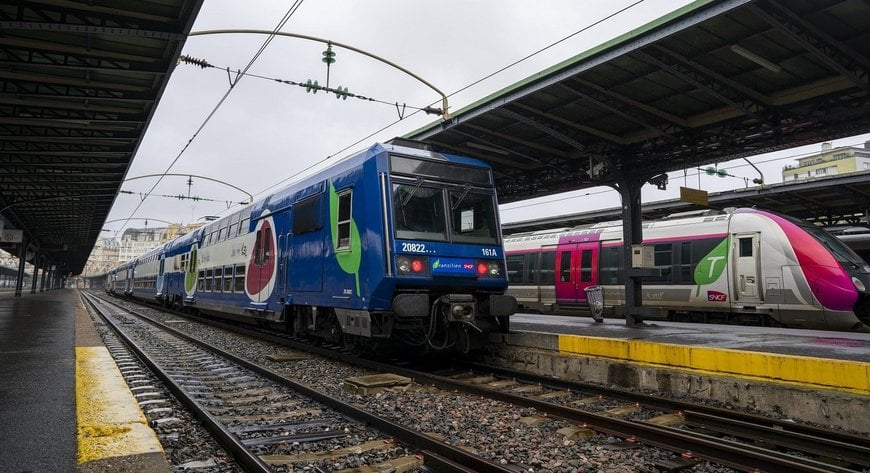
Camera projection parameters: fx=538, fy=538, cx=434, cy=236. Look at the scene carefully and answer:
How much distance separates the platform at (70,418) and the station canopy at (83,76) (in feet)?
15.6

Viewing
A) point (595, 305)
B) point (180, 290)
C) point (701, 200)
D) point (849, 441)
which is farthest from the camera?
point (180, 290)

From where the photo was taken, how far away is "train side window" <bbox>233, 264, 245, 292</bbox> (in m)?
13.4

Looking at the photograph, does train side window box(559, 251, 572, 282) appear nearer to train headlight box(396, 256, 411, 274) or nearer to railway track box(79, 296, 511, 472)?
train headlight box(396, 256, 411, 274)

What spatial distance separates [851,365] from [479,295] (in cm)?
474

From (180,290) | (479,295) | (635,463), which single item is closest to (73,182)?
(180,290)

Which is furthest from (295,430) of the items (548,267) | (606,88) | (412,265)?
(548,267)

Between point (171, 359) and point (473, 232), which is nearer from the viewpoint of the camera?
point (473, 232)

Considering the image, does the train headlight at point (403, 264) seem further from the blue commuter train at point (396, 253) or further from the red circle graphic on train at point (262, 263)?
the red circle graphic on train at point (262, 263)

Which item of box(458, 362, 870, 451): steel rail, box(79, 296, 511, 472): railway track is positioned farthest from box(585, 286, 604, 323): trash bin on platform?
box(79, 296, 511, 472): railway track

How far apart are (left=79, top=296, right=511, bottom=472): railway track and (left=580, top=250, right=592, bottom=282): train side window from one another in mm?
10454

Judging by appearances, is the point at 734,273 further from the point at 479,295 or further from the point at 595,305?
the point at 479,295

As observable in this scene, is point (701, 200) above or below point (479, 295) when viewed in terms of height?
above

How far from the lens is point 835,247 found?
11531 mm

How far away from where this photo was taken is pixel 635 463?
4320mm
